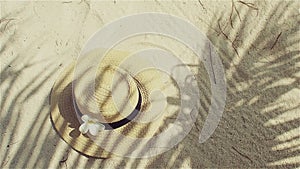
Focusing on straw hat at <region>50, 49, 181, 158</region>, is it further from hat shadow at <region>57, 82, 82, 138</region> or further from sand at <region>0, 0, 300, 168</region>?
sand at <region>0, 0, 300, 168</region>

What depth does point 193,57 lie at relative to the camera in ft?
11.0

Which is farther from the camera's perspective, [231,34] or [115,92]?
[231,34]

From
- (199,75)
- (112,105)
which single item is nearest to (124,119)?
(112,105)

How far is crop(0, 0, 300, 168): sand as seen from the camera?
3.18m

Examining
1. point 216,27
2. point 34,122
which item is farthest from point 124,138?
point 216,27

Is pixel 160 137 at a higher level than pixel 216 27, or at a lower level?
lower

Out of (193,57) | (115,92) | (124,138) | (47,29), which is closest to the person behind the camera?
(115,92)

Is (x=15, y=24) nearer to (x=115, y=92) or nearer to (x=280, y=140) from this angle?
(x=115, y=92)

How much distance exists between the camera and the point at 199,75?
10.9 ft

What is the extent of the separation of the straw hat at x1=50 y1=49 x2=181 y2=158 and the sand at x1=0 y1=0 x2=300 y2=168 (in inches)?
6.2

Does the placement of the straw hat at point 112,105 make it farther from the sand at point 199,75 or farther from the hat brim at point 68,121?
the sand at point 199,75

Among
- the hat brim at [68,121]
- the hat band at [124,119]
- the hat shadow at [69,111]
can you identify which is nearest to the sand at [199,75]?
the hat brim at [68,121]

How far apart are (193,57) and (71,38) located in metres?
0.91

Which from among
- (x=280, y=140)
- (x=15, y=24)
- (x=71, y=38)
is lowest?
(x=280, y=140)
